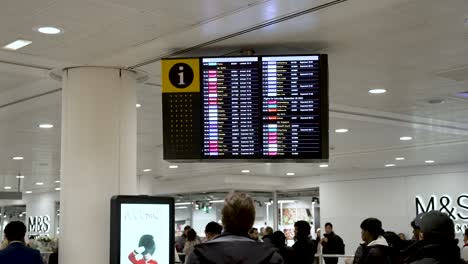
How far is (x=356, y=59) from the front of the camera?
253 inches

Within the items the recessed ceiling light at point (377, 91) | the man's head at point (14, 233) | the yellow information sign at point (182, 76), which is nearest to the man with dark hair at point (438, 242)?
the yellow information sign at point (182, 76)

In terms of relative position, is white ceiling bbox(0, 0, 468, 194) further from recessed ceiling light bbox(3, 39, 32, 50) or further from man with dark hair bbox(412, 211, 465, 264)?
man with dark hair bbox(412, 211, 465, 264)

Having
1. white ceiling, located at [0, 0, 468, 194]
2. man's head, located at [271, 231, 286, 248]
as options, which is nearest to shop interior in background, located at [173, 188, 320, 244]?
white ceiling, located at [0, 0, 468, 194]

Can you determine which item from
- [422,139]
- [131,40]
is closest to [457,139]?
[422,139]

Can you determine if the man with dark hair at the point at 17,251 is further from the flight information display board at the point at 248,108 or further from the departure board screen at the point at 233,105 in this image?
the departure board screen at the point at 233,105

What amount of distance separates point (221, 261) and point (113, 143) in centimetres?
372

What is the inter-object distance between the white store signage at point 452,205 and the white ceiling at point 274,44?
673 cm

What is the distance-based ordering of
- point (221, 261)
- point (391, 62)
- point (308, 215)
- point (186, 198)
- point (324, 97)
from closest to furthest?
point (221, 261), point (324, 97), point (391, 62), point (308, 215), point (186, 198)

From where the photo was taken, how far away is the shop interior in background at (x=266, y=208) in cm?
2039

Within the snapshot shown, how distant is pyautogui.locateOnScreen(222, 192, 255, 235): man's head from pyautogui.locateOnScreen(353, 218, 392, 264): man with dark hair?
3568 millimetres

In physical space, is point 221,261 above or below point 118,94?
below

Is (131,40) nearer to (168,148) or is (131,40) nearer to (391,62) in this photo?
(168,148)

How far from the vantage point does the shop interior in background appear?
2039cm

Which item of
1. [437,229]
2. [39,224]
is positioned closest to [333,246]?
[437,229]
